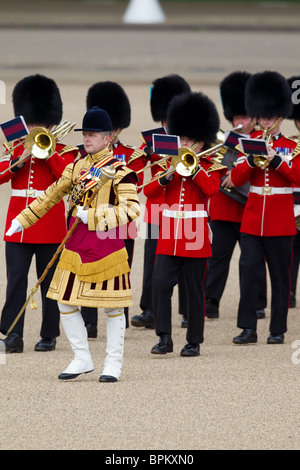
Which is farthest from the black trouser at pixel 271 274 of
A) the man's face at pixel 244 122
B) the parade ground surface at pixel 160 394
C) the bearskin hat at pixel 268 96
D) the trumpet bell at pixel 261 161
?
the man's face at pixel 244 122

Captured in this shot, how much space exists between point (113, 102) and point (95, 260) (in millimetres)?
1778

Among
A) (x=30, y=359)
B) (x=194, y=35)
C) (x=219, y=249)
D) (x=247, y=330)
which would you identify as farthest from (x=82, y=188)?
(x=194, y=35)

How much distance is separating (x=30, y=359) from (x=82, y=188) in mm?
1036

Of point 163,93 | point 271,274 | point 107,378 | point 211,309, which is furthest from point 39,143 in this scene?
point 211,309

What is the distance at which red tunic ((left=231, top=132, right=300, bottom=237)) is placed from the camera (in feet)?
19.3

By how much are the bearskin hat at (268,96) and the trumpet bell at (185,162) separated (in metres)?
0.81

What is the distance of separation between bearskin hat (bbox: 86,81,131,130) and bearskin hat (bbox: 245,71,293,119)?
699 millimetres

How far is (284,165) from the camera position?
18.9ft

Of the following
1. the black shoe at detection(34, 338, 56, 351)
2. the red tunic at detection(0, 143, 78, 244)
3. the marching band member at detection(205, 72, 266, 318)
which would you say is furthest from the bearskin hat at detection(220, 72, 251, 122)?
the black shoe at detection(34, 338, 56, 351)

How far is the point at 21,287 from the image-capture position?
5.64 m

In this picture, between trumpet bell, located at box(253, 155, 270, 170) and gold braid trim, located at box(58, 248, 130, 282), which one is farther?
trumpet bell, located at box(253, 155, 270, 170)

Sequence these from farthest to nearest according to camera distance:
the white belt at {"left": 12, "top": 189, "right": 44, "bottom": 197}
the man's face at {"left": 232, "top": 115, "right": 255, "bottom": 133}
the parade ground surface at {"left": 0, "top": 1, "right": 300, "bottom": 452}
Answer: the man's face at {"left": 232, "top": 115, "right": 255, "bottom": 133} < the white belt at {"left": 12, "top": 189, "right": 44, "bottom": 197} < the parade ground surface at {"left": 0, "top": 1, "right": 300, "bottom": 452}

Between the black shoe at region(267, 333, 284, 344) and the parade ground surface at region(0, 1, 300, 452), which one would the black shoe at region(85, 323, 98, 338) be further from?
the black shoe at region(267, 333, 284, 344)

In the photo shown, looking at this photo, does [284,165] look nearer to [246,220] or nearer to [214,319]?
[246,220]
